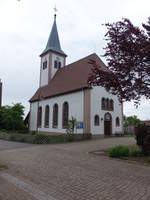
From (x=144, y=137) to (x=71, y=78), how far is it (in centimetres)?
2109

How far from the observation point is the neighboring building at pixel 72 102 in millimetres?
25844

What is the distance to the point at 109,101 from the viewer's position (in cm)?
2858

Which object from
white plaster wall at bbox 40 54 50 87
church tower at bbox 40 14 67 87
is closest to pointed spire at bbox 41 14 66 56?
church tower at bbox 40 14 67 87

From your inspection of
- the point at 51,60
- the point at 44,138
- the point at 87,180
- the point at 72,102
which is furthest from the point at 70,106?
the point at 87,180

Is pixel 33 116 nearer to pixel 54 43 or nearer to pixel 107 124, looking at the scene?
pixel 54 43

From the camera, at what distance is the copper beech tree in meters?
10.9

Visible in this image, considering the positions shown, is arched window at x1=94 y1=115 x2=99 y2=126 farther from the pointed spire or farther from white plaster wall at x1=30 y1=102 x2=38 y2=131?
the pointed spire

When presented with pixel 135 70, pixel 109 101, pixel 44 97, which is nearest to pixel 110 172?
pixel 135 70

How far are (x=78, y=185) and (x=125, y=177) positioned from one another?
185cm

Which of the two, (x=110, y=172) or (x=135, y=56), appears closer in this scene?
(x=110, y=172)

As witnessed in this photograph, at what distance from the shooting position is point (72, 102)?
2786 centimetres

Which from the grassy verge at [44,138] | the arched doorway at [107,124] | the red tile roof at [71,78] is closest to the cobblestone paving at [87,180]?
the grassy verge at [44,138]

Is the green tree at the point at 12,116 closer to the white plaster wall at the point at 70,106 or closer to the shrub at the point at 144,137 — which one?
the white plaster wall at the point at 70,106

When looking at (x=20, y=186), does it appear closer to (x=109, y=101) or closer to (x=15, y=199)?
(x=15, y=199)
